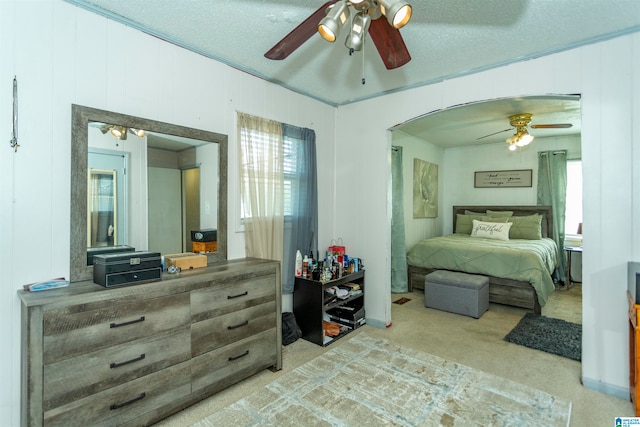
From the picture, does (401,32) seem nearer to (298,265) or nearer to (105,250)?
(298,265)

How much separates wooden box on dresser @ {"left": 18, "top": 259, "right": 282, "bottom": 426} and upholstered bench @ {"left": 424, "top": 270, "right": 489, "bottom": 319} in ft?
7.62

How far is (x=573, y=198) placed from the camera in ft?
17.7

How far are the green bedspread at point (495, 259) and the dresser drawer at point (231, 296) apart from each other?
2.81 meters

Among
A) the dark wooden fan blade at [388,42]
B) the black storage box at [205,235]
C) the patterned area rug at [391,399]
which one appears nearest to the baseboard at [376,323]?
the patterned area rug at [391,399]

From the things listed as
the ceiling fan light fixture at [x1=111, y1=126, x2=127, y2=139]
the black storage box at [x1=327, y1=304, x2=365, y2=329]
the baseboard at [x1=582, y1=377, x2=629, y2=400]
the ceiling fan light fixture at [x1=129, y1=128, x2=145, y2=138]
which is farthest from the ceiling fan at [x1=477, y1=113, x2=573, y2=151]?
the ceiling fan light fixture at [x1=111, y1=126, x2=127, y2=139]

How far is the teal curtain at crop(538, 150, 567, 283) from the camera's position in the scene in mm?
5227

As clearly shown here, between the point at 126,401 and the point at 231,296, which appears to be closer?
the point at 126,401

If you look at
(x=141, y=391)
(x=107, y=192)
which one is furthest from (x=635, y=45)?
(x=141, y=391)

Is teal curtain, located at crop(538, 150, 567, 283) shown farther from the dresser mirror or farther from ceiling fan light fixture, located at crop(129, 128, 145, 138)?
ceiling fan light fixture, located at crop(129, 128, 145, 138)

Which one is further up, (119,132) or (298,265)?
(119,132)

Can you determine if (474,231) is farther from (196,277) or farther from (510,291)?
(196,277)

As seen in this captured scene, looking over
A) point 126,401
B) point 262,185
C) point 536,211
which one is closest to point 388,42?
point 262,185

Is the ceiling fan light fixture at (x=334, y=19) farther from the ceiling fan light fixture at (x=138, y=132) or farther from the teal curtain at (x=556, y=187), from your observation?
the teal curtain at (x=556, y=187)

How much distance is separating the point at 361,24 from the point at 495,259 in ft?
11.4
